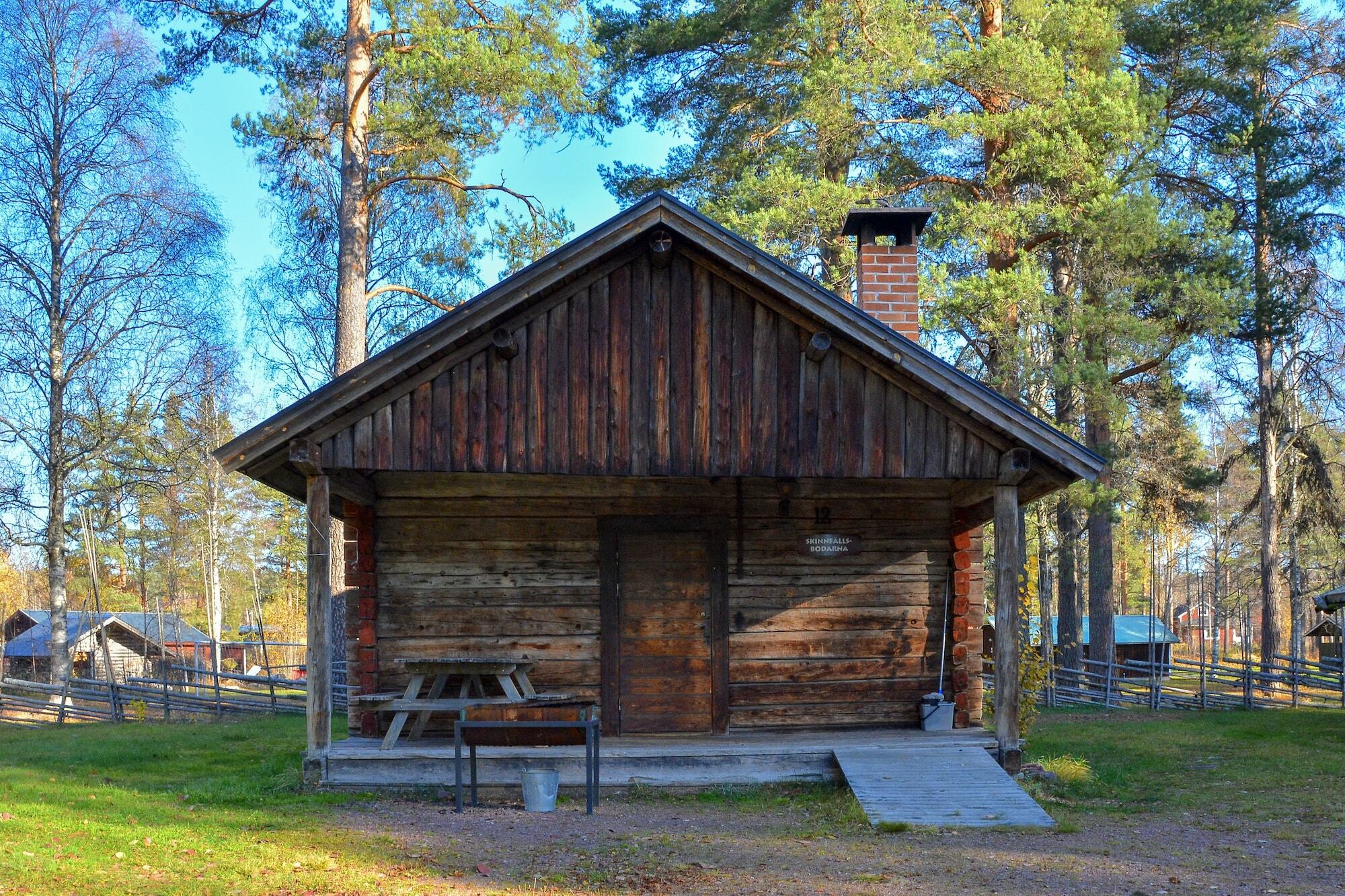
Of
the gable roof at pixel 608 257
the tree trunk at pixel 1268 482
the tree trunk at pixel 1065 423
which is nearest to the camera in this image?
the gable roof at pixel 608 257

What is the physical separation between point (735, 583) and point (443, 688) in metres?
3.12

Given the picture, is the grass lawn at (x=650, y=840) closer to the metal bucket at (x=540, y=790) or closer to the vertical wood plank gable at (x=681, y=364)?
the metal bucket at (x=540, y=790)

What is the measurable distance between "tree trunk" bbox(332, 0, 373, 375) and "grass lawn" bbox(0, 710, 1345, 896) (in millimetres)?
7407

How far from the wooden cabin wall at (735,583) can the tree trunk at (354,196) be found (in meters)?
6.76

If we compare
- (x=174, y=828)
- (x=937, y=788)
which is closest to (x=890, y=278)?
(x=937, y=788)

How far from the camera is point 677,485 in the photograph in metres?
12.2

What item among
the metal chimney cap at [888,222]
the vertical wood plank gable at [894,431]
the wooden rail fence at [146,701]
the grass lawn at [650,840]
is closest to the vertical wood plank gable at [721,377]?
the vertical wood plank gable at [894,431]

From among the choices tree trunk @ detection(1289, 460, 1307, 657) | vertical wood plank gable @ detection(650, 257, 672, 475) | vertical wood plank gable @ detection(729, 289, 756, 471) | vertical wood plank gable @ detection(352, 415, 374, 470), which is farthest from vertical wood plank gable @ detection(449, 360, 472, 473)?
tree trunk @ detection(1289, 460, 1307, 657)

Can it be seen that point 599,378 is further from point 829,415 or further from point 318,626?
point 318,626

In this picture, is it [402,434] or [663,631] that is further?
[663,631]

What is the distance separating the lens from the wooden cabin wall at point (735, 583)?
39.1 ft

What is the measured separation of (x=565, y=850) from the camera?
7922 millimetres

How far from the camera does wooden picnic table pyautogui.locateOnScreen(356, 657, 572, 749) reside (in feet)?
35.2

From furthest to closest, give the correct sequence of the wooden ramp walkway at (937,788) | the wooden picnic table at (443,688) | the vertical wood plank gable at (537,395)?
the wooden picnic table at (443,688)
the vertical wood plank gable at (537,395)
the wooden ramp walkway at (937,788)
